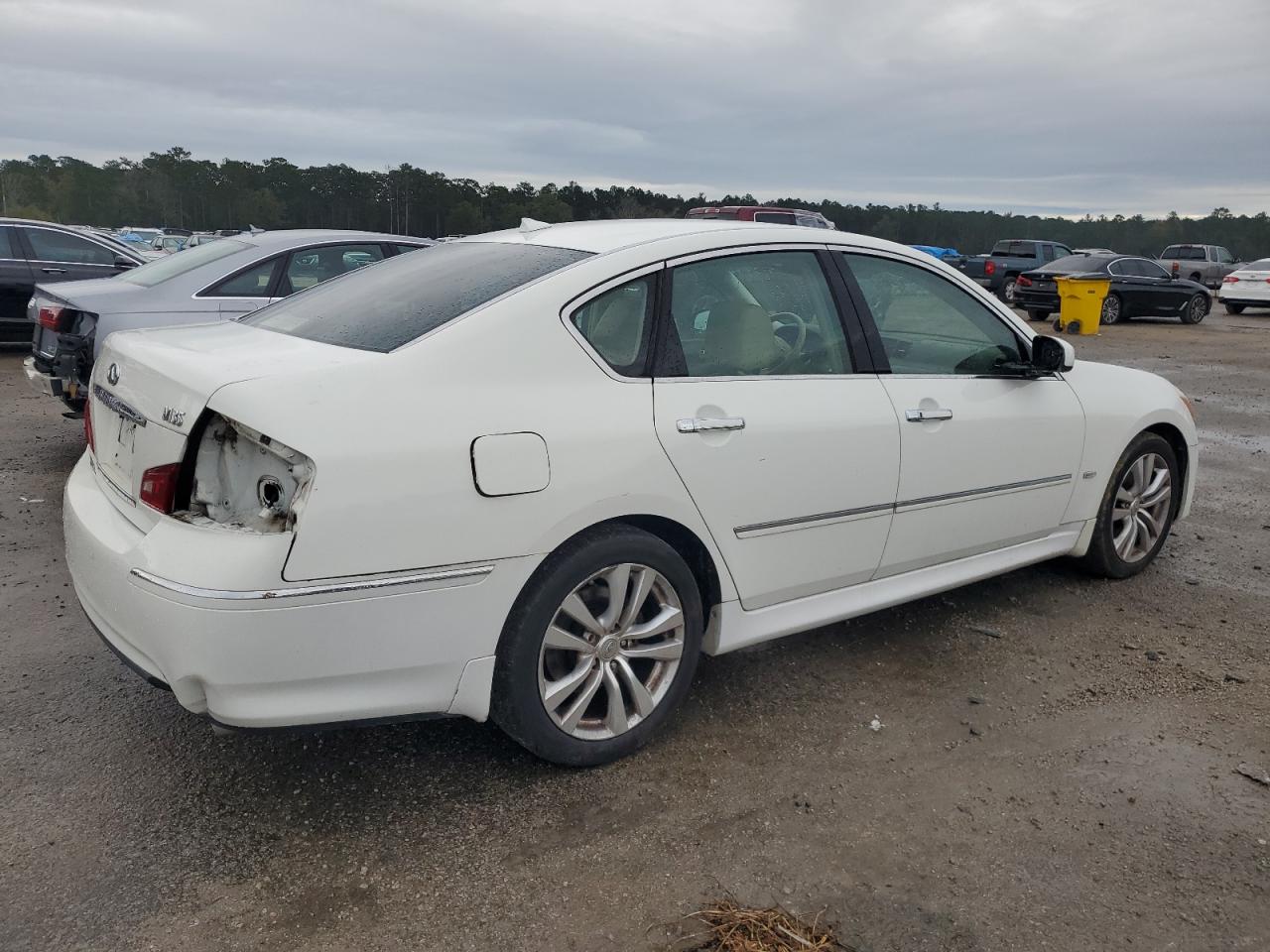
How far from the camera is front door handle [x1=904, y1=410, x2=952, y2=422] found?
354cm

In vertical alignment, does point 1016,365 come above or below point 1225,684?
above

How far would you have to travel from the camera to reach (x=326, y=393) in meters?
2.48

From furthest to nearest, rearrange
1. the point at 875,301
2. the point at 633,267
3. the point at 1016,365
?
the point at 1016,365 < the point at 875,301 < the point at 633,267

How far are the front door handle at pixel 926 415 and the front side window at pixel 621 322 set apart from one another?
1.07 meters

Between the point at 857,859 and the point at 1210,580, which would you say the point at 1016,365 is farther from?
the point at 857,859

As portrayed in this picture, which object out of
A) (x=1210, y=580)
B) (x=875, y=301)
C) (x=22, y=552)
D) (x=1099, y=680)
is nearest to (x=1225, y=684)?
(x=1099, y=680)

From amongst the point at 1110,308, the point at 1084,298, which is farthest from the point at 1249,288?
the point at 1084,298

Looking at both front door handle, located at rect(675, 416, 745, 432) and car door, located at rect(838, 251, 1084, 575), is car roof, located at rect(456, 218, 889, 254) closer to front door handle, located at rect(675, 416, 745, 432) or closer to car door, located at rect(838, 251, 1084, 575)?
car door, located at rect(838, 251, 1084, 575)

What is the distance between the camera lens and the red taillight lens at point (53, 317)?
6.30 m

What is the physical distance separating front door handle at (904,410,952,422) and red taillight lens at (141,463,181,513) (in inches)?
93.0

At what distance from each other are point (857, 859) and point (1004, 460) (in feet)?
6.17

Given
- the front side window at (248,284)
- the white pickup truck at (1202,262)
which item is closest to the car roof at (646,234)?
the front side window at (248,284)

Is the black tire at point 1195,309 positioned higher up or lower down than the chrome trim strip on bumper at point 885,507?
higher up

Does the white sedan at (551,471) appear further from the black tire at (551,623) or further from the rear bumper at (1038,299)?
the rear bumper at (1038,299)
